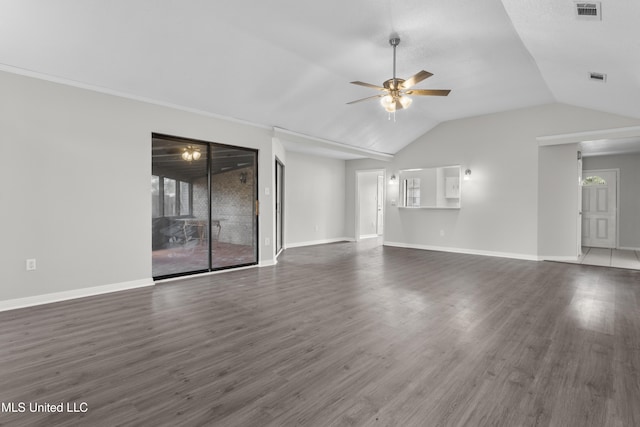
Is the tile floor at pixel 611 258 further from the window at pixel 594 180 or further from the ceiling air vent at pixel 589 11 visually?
the ceiling air vent at pixel 589 11

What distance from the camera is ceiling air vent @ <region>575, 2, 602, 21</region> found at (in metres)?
2.64

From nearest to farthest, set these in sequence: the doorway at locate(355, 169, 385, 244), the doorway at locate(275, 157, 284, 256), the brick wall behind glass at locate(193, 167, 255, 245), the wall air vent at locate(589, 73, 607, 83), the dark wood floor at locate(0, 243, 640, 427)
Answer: the dark wood floor at locate(0, 243, 640, 427) < the wall air vent at locate(589, 73, 607, 83) < the brick wall behind glass at locate(193, 167, 255, 245) < the doorway at locate(275, 157, 284, 256) < the doorway at locate(355, 169, 385, 244)

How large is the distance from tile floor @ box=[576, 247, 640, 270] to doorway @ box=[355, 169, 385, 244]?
5.16m

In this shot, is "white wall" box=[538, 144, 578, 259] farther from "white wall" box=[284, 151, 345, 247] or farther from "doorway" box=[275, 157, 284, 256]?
"doorway" box=[275, 157, 284, 256]

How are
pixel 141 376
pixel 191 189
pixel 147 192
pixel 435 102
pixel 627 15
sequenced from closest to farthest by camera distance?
1. pixel 141 376
2. pixel 627 15
3. pixel 147 192
4. pixel 191 189
5. pixel 435 102

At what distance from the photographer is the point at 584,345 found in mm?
2717

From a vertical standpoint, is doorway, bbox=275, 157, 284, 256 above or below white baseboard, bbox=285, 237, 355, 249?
above

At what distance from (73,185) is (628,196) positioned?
36.6 ft

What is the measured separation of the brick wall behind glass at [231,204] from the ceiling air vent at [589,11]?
479 cm

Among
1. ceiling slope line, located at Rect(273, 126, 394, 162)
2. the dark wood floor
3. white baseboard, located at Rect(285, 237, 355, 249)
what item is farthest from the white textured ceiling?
white baseboard, located at Rect(285, 237, 355, 249)

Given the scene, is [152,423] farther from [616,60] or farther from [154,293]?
[616,60]

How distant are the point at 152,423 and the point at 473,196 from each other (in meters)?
7.48

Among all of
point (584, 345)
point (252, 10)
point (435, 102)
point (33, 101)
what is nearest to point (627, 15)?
point (584, 345)

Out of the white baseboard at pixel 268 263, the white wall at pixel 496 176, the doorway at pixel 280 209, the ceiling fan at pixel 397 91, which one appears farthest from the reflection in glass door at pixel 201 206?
the white wall at pixel 496 176
